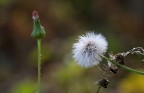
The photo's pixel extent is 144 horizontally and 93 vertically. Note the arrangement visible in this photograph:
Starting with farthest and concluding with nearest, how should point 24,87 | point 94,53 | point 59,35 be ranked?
point 59,35, point 24,87, point 94,53

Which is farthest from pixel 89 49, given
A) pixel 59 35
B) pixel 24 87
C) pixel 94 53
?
pixel 59 35

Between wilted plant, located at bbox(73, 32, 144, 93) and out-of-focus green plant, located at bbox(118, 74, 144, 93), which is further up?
out-of-focus green plant, located at bbox(118, 74, 144, 93)

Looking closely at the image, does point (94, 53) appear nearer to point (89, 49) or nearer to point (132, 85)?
point (89, 49)

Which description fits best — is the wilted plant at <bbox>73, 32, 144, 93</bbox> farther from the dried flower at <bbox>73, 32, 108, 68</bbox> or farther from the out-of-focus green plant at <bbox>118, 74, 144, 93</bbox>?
the out-of-focus green plant at <bbox>118, 74, 144, 93</bbox>

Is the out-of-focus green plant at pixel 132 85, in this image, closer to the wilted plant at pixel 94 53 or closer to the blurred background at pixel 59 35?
the blurred background at pixel 59 35

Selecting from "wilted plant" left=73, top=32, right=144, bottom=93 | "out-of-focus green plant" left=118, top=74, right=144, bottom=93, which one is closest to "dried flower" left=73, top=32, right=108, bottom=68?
"wilted plant" left=73, top=32, right=144, bottom=93

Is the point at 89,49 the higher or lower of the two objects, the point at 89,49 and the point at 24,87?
the lower

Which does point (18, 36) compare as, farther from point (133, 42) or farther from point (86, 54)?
point (86, 54)
